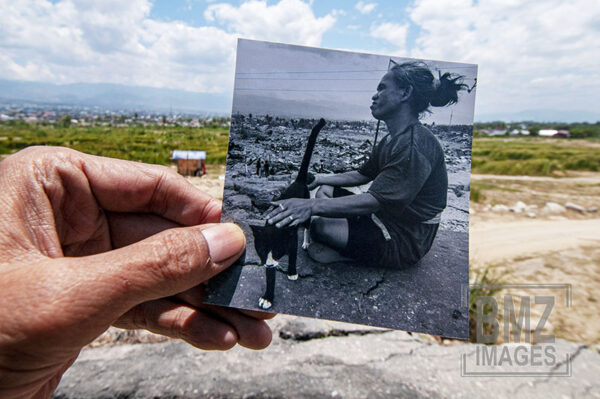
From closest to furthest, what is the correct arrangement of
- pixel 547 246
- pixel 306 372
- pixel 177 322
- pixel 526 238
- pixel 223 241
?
pixel 223 241 < pixel 177 322 < pixel 306 372 < pixel 547 246 < pixel 526 238

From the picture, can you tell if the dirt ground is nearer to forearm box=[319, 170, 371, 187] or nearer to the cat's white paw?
forearm box=[319, 170, 371, 187]

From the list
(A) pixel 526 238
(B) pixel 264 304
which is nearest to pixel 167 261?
(B) pixel 264 304

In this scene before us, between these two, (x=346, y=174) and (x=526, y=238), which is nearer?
(x=346, y=174)

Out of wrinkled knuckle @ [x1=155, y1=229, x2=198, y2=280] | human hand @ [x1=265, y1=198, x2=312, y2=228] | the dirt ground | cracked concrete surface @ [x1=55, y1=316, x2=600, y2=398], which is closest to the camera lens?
wrinkled knuckle @ [x1=155, y1=229, x2=198, y2=280]

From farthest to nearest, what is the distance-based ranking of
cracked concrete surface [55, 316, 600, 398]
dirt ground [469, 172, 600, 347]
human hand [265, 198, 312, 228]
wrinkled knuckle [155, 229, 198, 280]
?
Result: dirt ground [469, 172, 600, 347]
cracked concrete surface [55, 316, 600, 398]
human hand [265, 198, 312, 228]
wrinkled knuckle [155, 229, 198, 280]

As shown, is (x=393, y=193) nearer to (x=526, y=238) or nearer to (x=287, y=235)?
(x=287, y=235)

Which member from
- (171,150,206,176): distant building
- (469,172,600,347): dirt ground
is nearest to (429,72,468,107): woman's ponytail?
(469,172,600,347): dirt ground
